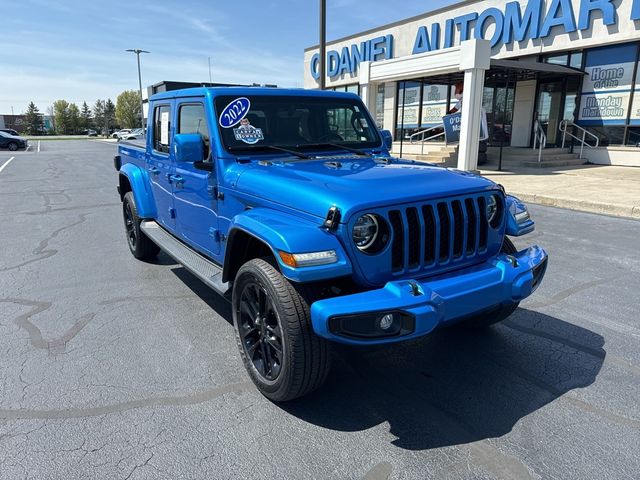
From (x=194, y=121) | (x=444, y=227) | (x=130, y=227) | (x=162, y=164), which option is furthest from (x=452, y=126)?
(x=444, y=227)

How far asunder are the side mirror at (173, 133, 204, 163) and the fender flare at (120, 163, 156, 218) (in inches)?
79.5

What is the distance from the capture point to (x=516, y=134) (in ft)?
60.9

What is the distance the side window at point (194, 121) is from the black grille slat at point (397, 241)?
1824 millimetres

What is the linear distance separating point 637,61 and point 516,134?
4.62 meters

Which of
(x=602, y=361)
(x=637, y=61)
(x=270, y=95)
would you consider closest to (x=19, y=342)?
(x=270, y=95)

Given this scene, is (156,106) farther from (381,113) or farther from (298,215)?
(381,113)

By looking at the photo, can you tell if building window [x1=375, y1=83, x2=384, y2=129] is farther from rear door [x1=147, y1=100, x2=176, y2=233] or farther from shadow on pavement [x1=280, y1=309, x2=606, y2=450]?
shadow on pavement [x1=280, y1=309, x2=606, y2=450]

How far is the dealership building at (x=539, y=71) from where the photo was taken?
14930 millimetres

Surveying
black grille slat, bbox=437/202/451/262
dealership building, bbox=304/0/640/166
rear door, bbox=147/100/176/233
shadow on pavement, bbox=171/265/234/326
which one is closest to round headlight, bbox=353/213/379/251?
black grille slat, bbox=437/202/451/262

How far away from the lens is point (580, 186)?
444 inches

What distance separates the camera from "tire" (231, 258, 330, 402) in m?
2.60

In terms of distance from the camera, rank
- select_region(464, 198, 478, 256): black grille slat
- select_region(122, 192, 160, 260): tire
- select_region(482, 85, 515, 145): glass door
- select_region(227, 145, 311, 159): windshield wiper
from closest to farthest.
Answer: select_region(464, 198, 478, 256): black grille slat → select_region(227, 145, 311, 159): windshield wiper → select_region(122, 192, 160, 260): tire → select_region(482, 85, 515, 145): glass door

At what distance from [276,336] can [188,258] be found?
5.50ft

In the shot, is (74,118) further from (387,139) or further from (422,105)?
(387,139)
